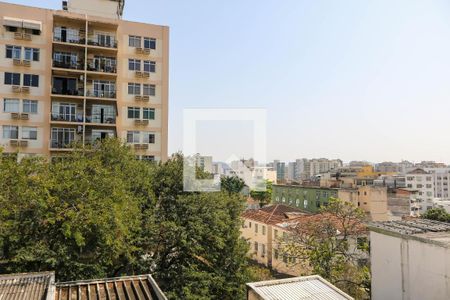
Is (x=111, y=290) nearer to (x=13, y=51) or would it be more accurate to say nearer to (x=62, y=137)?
(x=62, y=137)

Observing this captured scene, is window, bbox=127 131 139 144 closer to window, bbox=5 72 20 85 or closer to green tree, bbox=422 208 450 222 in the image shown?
window, bbox=5 72 20 85

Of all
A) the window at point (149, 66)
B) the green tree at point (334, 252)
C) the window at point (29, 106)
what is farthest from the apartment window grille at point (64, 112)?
the green tree at point (334, 252)

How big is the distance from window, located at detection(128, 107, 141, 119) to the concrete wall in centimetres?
1605

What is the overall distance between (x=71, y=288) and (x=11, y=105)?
1514 centimetres

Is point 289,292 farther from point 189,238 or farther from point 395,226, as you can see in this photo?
point 189,238

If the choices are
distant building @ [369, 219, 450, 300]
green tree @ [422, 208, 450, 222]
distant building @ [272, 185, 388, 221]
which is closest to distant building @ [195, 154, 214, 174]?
distant building @ [369, 219, 450, 300]

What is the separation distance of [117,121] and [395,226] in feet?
54.2

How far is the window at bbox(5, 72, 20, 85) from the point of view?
18.7 m

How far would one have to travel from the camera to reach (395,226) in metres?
8.23

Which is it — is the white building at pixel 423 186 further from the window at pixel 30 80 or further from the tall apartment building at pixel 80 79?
the window at pixel 30 80

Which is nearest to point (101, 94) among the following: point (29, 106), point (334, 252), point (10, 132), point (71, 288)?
point (29, 106)

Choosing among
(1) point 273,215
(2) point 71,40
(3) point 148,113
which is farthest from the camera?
(1) point 273,215

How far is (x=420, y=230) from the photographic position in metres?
7.58

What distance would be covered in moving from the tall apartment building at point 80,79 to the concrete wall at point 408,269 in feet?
50.9
